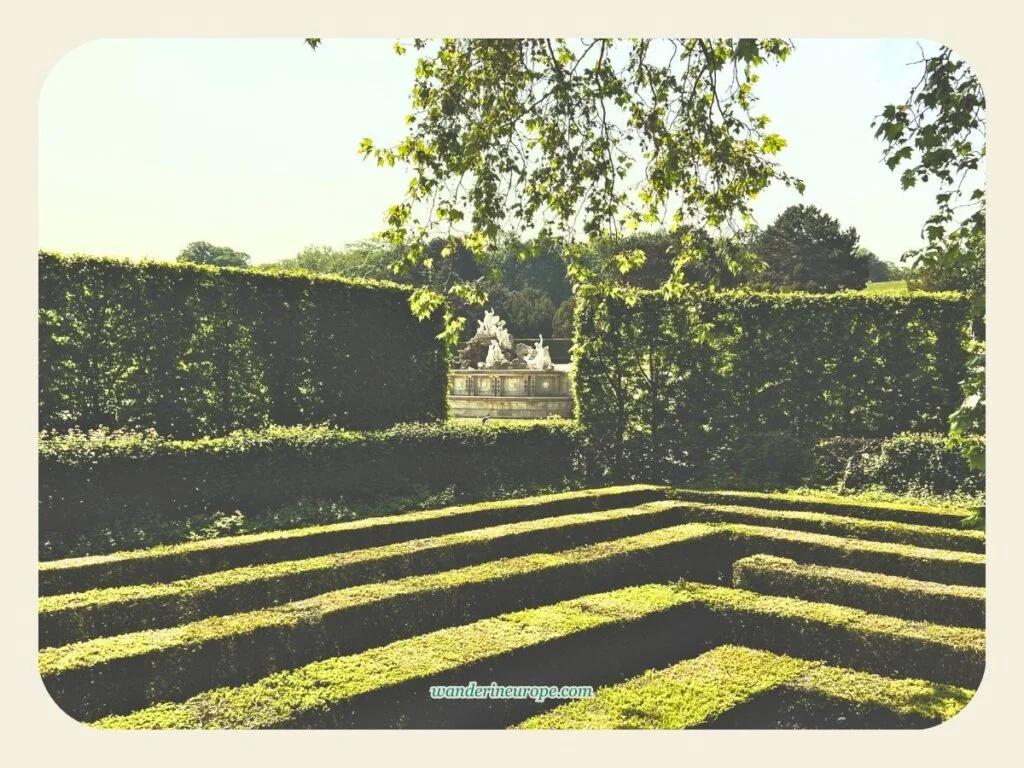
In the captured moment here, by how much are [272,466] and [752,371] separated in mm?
7654

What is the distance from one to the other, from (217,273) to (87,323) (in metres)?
1.97

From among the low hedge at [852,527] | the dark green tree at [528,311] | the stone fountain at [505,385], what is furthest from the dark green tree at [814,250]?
the stone fountain at [505,385]

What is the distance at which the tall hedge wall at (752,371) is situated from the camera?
39.6 ft

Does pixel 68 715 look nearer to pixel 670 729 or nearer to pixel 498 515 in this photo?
pixel 670 729

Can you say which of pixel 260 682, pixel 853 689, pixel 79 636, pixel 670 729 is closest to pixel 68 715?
pixel 79 636

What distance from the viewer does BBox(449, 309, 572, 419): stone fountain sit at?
19344 millimetres

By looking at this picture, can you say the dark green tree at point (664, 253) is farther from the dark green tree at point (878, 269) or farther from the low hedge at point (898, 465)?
the low hedge at point (898, 465)

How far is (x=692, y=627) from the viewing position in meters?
7.78

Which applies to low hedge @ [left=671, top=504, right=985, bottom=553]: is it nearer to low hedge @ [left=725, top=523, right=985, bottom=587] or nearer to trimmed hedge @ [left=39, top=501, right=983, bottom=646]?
trimmed hedge @ [left=39, top=501, right=983, bottom=646]

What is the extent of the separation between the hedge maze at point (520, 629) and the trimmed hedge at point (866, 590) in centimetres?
2

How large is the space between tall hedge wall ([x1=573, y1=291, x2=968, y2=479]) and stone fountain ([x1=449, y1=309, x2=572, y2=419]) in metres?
3.52

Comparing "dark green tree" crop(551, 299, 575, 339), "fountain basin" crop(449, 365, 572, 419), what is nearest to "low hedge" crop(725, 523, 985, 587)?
"dark green tree" crop(551, 299, 575, 339)

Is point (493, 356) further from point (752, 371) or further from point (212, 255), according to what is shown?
point (212, 255)

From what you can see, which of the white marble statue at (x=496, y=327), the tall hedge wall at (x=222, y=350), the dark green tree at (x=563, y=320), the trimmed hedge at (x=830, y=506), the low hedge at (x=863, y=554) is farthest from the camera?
the dark green tree at (x=563, y=320)
